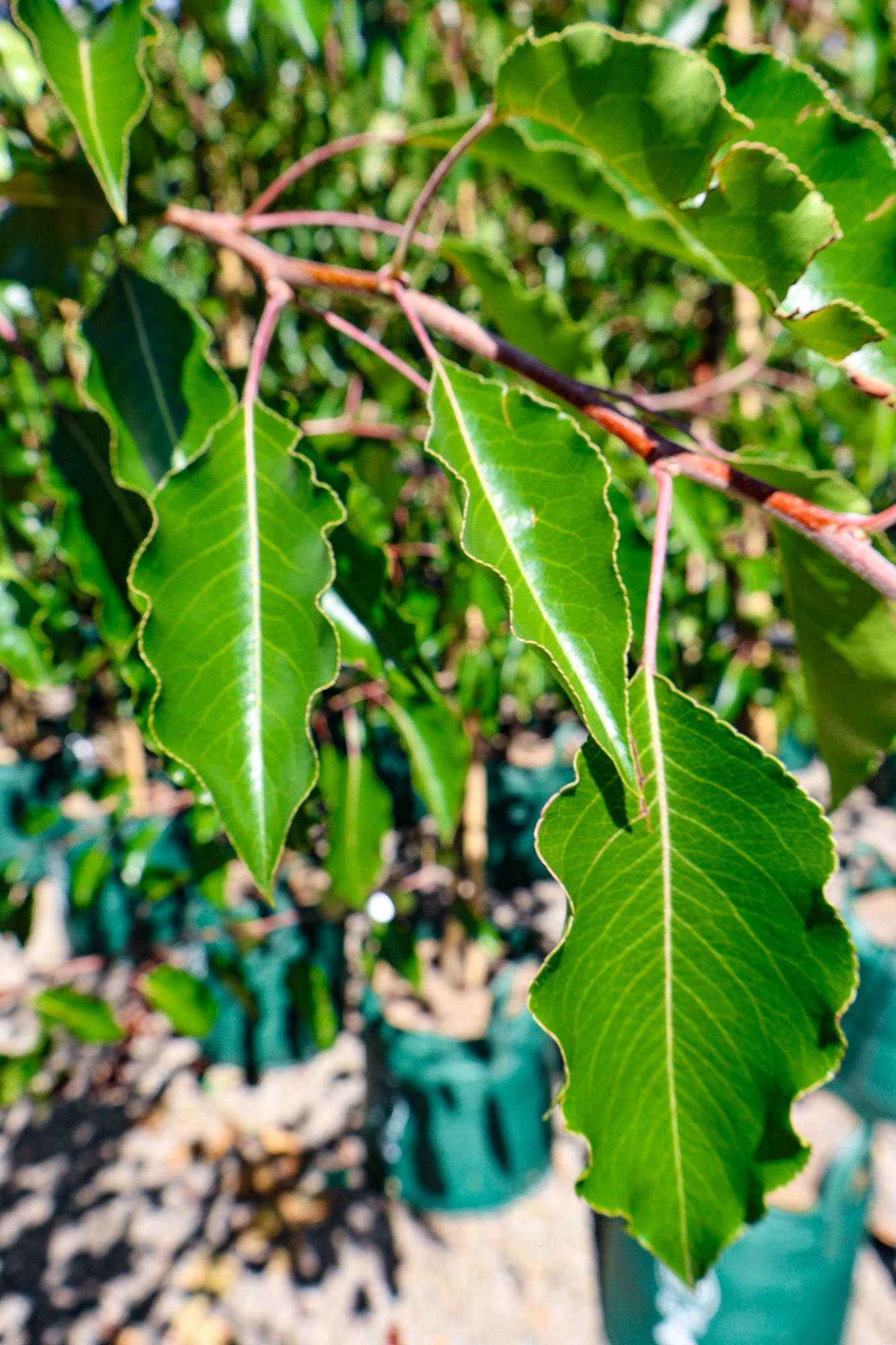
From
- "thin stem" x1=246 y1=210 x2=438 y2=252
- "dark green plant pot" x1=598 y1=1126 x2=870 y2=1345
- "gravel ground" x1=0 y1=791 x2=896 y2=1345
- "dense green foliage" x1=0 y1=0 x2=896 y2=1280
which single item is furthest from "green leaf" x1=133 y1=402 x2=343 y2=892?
"gravel ground" x1=0 y1=791 x2=896 y2=1345

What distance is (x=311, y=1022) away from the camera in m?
1.36

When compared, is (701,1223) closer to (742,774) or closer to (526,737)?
(742,774)

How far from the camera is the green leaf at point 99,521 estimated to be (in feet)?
1.98

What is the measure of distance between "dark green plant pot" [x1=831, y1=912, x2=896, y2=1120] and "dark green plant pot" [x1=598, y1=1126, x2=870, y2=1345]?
36 cm

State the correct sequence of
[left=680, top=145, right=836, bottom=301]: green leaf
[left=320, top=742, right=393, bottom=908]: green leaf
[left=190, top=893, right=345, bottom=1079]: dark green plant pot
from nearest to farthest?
1. [left=680, top=145, right=836, bottom=301]: green leaf
2. [left=320, top=742, right=393, bottom=908]: green leaf
3. [left=190, top=893, right=345, bottom=1079]: dark green plant pot

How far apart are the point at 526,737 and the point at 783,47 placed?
9.11ft

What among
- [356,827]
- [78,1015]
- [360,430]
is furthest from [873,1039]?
[360,430]

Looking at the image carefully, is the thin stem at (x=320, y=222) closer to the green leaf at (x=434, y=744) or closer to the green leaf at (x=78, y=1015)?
the green leaf at (x=434, y=744)

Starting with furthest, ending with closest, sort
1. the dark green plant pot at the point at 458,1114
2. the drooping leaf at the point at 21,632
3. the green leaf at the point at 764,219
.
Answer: the dark green plant pot at the point at 458,1114, the drooping leaf at the point at 21,632, the green leaf at the point at 764,219

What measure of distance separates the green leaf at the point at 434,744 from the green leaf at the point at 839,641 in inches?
10.4

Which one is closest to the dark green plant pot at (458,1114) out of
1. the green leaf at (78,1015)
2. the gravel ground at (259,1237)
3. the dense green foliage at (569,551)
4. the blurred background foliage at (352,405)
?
the gravel ground at (259,1237)

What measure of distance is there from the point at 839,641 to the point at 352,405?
3.17ft

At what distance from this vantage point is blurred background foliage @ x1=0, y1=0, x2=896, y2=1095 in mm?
645

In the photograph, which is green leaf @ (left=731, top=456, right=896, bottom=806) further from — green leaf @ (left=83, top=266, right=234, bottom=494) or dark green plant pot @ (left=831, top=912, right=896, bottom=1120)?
dark green plant pot @ (left=831, top=912, right=896, bottom=1120)
